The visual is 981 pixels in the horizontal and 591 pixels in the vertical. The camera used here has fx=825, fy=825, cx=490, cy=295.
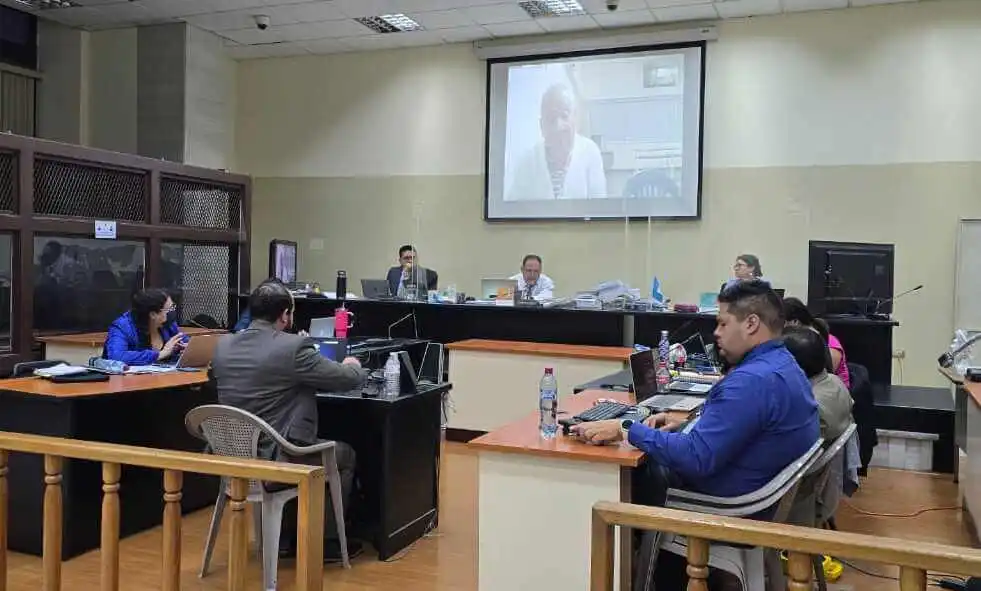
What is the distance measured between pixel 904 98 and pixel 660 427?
18.7 ft

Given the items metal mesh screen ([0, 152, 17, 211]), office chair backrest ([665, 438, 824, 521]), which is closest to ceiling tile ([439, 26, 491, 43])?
metal mesh screen ([0, 152, 17, 211])

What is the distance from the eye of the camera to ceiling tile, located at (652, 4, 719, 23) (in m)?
7.50

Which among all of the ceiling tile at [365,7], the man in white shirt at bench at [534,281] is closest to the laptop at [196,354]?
the man in white shirt at bench at [534,281]

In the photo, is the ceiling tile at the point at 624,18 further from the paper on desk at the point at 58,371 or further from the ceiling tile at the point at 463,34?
the paper on desk at the point at 58,371

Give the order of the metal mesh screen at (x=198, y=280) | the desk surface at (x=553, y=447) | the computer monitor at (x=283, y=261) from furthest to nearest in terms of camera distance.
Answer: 1. the computer monitor at (x=283, y=261)
2. the metal mesh screen at (x=198, y=280)
3. the desk surface at (x=553, y=447)

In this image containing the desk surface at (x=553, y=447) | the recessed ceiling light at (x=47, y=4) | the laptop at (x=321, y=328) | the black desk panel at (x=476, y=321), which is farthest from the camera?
the recessed ceiling light at (x=47, y=4)

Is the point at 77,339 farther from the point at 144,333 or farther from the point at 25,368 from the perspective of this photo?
the point at 25,368

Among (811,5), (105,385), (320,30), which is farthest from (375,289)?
(811,5)

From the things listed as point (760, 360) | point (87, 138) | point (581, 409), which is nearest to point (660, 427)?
point (581, 409)

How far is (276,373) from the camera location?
130 inches

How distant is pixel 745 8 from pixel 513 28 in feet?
7.34

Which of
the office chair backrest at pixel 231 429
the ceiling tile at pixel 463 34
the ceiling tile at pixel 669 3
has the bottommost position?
the office chair backrest at pixel 231 429

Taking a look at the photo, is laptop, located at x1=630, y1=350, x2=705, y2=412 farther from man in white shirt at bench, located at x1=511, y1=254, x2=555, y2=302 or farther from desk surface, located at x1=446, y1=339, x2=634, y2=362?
man in white shirt at bench, located at x1=511, y1=254, x2=555, y2=302

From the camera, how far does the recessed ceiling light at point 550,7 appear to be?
7539 millimetres
